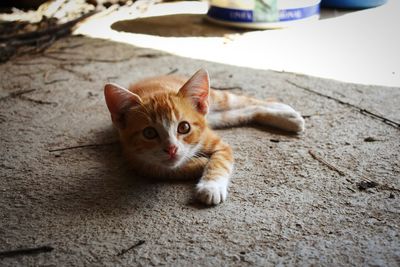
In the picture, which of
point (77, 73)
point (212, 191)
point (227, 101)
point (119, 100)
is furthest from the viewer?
point (77, 73)

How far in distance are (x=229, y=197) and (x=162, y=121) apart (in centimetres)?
32

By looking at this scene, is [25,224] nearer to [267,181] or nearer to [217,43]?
[267,181]

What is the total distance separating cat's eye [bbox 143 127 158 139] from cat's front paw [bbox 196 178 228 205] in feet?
0.69

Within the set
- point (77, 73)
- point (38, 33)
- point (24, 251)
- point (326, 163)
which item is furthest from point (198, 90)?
point (38, 33)

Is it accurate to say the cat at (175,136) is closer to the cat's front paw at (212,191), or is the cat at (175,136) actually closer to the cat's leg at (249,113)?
the cat's front paw at (212,191)

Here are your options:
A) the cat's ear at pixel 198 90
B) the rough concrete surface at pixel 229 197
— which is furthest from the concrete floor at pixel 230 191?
the cat's ear at pixel 198 90

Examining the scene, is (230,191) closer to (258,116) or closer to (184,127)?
(184,127)

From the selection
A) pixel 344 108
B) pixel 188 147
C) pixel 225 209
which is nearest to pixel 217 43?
pixel 344 108

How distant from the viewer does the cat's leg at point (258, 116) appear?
1.65m

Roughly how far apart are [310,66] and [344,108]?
62cm

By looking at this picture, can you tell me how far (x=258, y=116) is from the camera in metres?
1.72

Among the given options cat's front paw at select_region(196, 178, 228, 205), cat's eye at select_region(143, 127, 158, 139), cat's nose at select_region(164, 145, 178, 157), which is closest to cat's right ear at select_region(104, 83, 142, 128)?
cat's eye at select_region(143, 127, 158, 139)

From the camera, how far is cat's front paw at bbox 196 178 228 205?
1199 millimetres

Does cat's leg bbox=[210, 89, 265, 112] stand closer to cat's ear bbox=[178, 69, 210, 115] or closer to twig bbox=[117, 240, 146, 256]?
cat's ear bbox=[178, 69, 210, 115]
